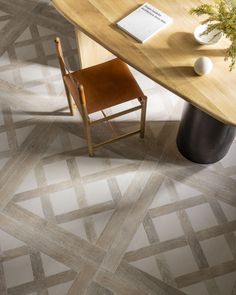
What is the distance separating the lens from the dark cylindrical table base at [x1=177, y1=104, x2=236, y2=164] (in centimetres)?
233

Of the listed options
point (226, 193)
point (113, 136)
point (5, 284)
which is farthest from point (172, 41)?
→ point (5, 284)

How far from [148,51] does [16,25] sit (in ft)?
5.81

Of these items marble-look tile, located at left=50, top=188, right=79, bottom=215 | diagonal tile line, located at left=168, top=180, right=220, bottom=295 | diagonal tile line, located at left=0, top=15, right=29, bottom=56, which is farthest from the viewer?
diagonal tile line, located at left=0, top=15, right=29, bottom=56

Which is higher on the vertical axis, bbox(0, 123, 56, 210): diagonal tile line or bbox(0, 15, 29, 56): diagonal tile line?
bbox(0, 15, 29, 56): diagonal tile line

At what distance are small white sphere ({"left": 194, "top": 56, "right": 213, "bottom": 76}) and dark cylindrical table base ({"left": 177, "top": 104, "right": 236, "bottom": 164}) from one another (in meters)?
0.29

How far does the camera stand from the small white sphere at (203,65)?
6.66 feet

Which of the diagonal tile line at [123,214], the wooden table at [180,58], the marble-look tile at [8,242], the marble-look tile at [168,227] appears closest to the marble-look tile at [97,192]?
the diagonal tile line at [123,214]

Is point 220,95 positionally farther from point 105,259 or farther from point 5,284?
point 5,284

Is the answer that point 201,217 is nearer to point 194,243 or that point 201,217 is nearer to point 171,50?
point 194,243

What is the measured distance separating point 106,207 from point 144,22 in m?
1.23

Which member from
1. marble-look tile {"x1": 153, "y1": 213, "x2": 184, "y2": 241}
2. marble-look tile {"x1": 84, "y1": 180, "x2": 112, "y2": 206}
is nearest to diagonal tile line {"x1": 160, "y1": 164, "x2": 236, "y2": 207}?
marble-look tile {"x1": 153, "y1": 213, "x2": 184, "y2": 241}

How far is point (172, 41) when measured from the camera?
2.23m

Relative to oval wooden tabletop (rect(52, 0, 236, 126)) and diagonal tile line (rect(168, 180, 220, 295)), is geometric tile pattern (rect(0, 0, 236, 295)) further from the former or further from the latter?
oval wooden tabletop (rect(52, 0, 236, 126))

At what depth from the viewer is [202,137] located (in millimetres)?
2477
